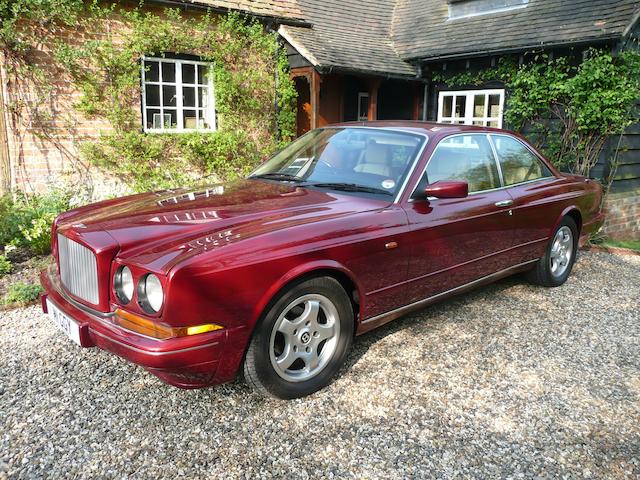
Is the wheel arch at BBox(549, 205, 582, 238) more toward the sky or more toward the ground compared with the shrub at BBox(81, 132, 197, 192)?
more toward the ground

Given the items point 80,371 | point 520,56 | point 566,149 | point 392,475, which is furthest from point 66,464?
point 520,56

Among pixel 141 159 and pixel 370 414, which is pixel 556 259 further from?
pixel 141 159

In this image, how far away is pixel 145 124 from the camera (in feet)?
29.0

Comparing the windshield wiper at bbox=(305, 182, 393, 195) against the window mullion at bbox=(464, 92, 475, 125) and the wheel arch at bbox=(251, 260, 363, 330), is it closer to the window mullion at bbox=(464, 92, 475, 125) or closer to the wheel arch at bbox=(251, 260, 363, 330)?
the wheel arch at bbox=(251, 260, 363, 330)

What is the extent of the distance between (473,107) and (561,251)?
21.4ft

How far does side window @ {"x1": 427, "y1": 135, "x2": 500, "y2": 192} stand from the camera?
153 inches

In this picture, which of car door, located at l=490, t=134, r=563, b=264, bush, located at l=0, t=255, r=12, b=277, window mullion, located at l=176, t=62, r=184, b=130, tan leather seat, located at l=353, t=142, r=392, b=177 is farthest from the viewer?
window mullion, located at l=176, t=62, r=184, b=130

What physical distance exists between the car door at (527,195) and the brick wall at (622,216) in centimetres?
512

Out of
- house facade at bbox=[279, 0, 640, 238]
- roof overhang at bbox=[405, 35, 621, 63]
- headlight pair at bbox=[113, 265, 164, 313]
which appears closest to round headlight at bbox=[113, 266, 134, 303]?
headlight pair at bbox=[113, 265, 164, 313]

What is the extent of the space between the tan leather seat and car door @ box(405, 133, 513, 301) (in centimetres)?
28

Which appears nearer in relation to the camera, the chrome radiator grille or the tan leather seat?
the chrome radiator grille

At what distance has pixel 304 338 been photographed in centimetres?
309

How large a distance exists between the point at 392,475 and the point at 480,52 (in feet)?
31.6

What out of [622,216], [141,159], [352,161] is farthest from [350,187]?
[622,216]
